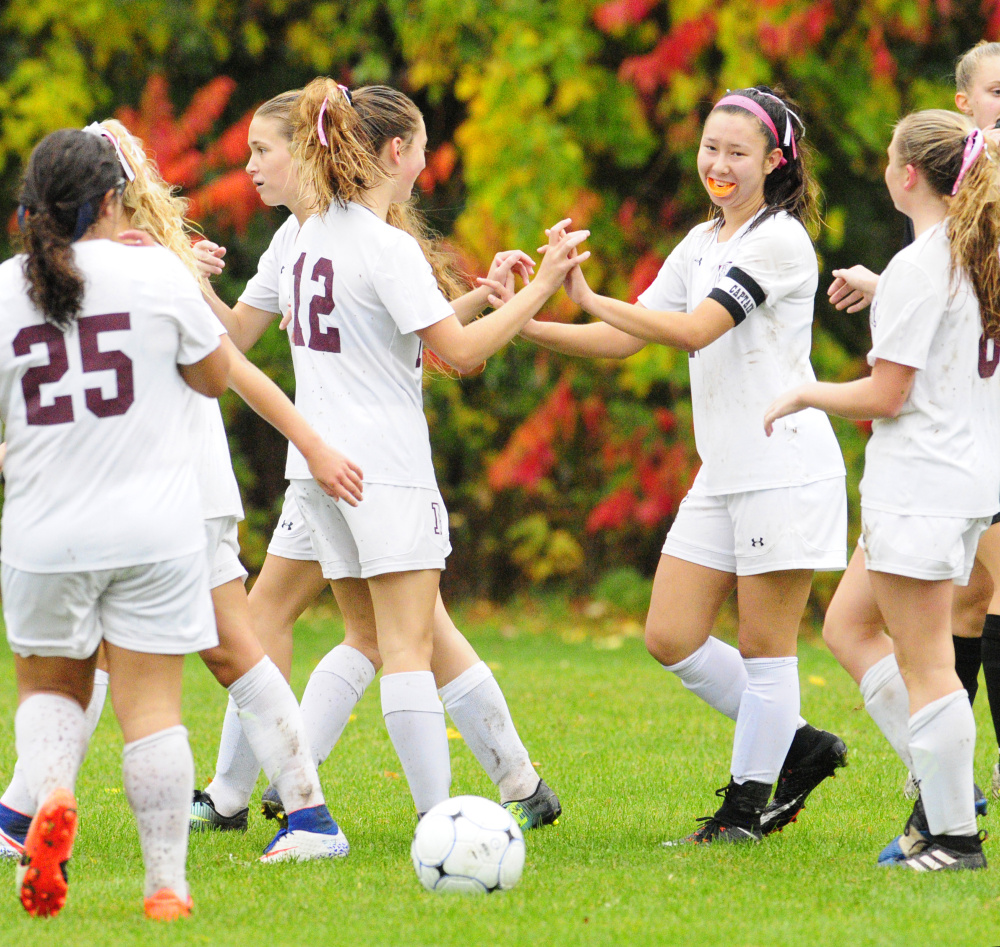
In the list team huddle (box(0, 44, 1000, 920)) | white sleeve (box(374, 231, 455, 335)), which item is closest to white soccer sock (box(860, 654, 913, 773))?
team huddle (box(0, 44, 1000, 920))

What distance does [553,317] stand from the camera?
9.59 metres

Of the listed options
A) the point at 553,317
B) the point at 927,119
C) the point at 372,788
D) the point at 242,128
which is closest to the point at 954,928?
the point at 927,119

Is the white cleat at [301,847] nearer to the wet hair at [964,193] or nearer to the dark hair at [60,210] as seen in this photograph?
the dark hair at [60,210]

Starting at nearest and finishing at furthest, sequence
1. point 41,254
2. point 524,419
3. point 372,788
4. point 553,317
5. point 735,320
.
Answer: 1. point 41,254
2. point 735,320
3. point 372,788
4. point 553,317
5. point 524,419

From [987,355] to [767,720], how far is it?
1.22m

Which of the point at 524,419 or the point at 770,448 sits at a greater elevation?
the point at 770,448

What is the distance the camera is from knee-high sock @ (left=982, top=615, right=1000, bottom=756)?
454 centimetres

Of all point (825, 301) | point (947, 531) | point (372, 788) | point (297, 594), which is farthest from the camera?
point (825, 301)

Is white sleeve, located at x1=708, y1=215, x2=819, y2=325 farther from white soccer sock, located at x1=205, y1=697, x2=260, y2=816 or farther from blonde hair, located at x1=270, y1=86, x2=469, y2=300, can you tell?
white soccer sock, located at x1=205, y1=697, x2=260, y2=816

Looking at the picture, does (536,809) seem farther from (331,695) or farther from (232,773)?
(232,773)

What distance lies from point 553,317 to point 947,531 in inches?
247

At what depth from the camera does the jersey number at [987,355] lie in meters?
3.55

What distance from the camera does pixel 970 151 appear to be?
354cm

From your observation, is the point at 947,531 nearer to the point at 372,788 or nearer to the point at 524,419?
the point at 372,788
